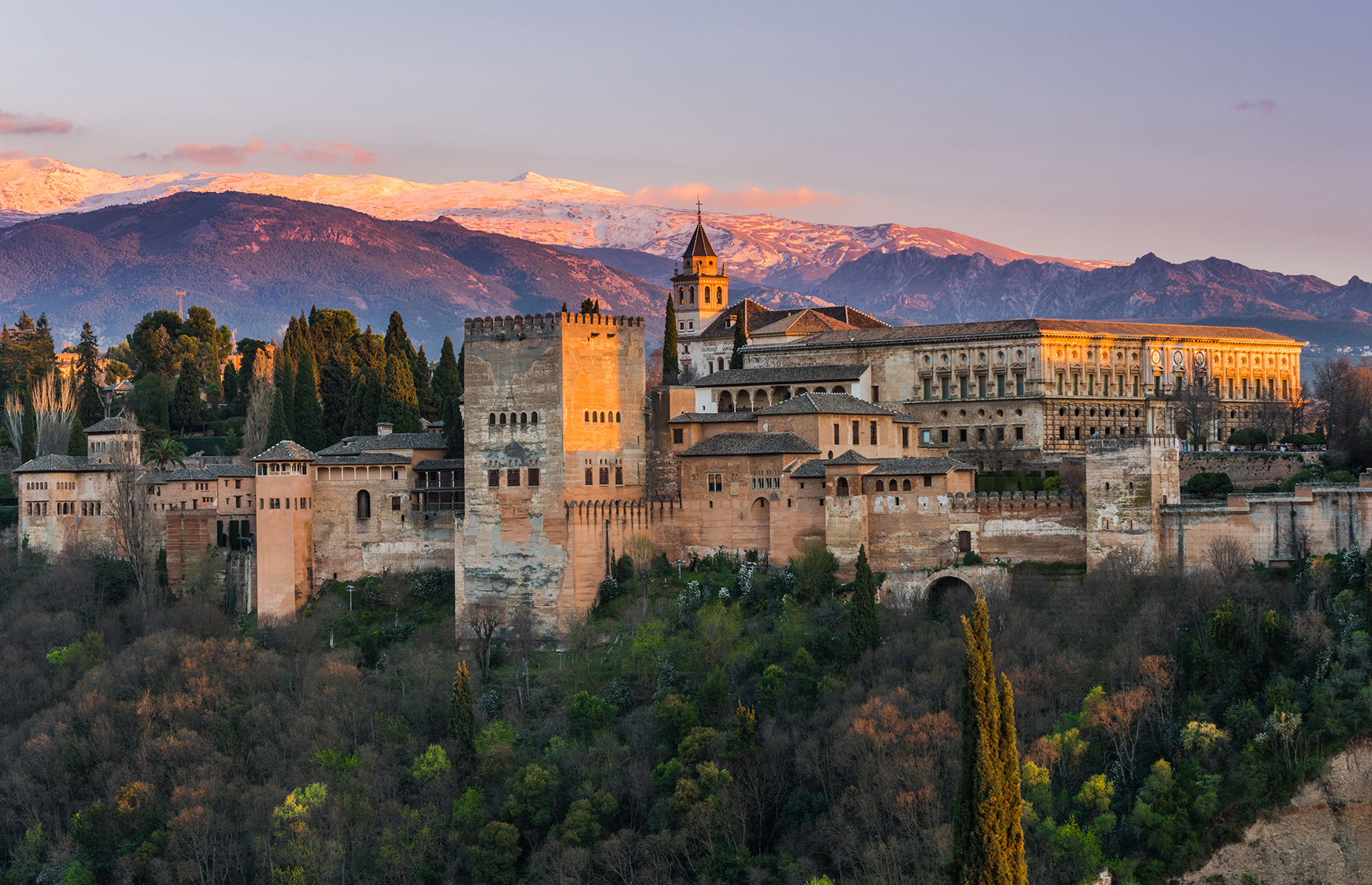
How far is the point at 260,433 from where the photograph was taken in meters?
70.1

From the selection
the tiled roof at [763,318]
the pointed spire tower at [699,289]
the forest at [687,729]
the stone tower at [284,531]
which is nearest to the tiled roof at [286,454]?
the stone tower at [284,531]

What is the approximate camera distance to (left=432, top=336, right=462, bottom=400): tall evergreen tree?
65938mm

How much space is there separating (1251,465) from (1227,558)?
1012 centimetres

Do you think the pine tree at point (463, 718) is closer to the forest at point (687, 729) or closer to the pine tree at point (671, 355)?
the forest at point (687, 729)

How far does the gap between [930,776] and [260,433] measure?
41.5m

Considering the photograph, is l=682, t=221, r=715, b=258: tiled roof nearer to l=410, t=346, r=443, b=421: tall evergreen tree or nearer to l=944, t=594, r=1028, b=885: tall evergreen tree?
l=410, t=346, r=443, b=421: tall evergreen tree

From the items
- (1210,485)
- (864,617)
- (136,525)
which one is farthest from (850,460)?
(136,525)

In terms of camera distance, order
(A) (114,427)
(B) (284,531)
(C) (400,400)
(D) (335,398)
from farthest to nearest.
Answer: (D) (335,398), (C) (400,400), (A) (114,427), (B) (284,531)

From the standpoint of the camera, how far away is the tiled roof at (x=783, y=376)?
61.2 m

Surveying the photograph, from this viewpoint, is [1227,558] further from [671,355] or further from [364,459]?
[671,355]

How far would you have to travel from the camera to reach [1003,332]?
6631 centimetres

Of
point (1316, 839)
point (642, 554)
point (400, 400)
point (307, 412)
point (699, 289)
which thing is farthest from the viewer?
point (699, 289)

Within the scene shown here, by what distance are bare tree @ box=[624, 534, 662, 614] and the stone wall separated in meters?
18.2

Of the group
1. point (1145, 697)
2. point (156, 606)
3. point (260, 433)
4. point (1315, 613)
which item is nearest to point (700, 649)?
point (1145, 697)
